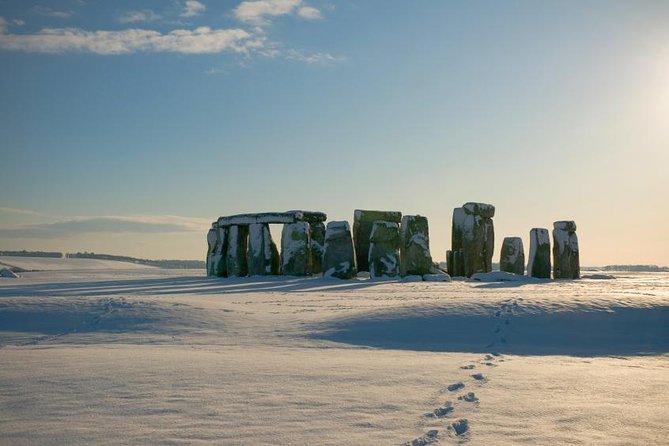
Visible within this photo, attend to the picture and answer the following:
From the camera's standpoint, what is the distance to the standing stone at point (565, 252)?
1872 cm

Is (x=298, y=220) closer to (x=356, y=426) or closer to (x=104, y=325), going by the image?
(x=104, y=325)

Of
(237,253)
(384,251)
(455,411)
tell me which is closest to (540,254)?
(384,251)

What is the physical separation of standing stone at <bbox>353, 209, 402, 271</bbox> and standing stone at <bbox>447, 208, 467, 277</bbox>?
2368mm

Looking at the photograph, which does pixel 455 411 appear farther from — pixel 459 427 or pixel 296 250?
pixel 296 250

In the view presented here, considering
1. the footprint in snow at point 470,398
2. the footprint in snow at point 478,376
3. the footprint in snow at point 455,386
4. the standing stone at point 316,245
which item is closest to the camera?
the footprint in snow at point 470,398

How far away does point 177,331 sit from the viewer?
790cm

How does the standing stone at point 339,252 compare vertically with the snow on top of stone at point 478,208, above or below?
below

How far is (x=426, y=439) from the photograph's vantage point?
3.48 m

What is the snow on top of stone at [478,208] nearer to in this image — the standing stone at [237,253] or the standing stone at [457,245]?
the standing stone at [457,245]

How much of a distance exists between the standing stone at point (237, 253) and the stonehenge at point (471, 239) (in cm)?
635

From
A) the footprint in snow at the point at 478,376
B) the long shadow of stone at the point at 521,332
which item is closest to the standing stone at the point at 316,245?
the long shadow of stone at the point at 521,332

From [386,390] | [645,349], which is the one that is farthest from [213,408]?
[645,349]

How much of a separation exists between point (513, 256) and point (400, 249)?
11.8 feet

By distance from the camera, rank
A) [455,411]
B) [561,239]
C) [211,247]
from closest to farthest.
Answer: [455,411], [561,239], [211,247]
